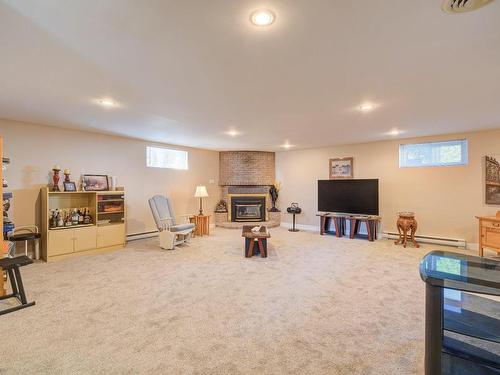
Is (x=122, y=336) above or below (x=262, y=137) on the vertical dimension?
below

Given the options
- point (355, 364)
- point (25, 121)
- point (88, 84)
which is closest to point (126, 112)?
point (88, 84)

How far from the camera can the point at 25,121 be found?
13.8 feet

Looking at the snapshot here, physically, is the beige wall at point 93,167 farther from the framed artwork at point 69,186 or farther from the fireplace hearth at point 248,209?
the fireplace hearth at point 248,209

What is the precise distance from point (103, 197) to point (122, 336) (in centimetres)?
360

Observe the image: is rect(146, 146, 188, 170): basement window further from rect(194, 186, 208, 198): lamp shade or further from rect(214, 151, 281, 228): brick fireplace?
rect(214, 151, 281, 228): brick fireplace

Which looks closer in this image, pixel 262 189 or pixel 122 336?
pixel 122 336

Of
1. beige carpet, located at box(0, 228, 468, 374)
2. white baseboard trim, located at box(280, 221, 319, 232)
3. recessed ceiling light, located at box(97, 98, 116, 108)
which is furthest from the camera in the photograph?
white baseboard trim, located at box(280, 221, 319, 232)

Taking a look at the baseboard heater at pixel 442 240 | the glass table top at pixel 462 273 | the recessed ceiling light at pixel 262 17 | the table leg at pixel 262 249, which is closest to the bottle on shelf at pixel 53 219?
the table leg at pixel 262 249

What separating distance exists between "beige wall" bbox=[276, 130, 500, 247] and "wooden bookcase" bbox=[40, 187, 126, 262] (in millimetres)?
4950

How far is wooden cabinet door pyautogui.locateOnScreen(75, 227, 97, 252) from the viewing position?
4.45m

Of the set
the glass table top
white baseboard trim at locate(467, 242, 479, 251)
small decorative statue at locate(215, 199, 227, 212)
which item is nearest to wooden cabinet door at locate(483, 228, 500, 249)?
white baseboard trim at locate(467, 242, 479, 251)

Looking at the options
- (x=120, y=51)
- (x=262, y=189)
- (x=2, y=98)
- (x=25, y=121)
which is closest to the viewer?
(x=120, y=51)

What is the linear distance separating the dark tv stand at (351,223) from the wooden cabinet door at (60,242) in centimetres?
556

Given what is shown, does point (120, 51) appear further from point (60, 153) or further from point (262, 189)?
point (262, 189)
